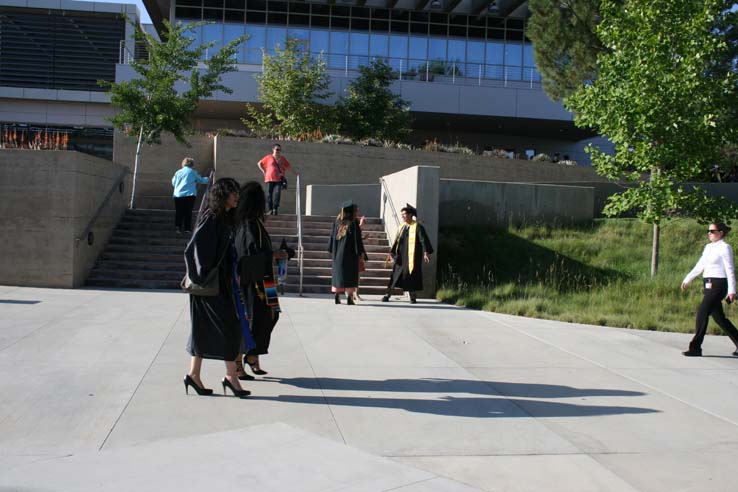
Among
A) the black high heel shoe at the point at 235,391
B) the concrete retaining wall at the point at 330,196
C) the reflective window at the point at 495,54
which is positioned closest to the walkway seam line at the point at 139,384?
the black high heel shoe at the point at 235,391

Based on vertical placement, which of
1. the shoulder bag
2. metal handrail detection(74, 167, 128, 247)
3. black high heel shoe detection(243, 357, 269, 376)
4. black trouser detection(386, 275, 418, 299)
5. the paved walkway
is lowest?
the paved walkway

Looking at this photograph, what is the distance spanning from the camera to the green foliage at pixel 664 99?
13.6 m

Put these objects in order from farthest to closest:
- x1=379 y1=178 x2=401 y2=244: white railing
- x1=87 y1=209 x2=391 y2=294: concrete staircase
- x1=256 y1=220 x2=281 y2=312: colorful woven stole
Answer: x1=379 y1=178 x2=401 y2=244: white railing → x1=87 y1=209 x2=391 y2=294: concrete staircase → x1=256 y1=220 x2=281 y2=312: colorful woven stole

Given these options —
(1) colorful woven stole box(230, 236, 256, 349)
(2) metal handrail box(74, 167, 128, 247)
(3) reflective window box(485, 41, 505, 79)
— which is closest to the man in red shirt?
(2) metal handrail box(74, 167, 128, 247)

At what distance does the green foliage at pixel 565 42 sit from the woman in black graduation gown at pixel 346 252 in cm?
1013

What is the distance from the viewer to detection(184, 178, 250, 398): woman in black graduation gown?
19.9ft

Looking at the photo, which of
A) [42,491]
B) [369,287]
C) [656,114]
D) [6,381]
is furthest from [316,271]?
[42,491]

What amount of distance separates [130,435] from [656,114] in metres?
11.9

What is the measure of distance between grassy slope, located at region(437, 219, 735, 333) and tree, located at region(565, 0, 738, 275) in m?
1.62

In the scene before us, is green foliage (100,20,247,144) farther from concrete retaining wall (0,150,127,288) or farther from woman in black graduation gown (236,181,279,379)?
woman in black graduation gown (236,181,279,379)

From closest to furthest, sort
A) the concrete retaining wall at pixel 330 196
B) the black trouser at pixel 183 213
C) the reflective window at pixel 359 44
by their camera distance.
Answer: the black trouser at pixel 183 213 → the concrete retaining wall at pixel 330 196 → the reflective window at pixel 359 44

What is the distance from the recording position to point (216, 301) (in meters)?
6.12

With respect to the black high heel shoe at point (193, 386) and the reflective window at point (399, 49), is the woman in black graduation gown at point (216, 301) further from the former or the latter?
the reflective window at point (399, 49)

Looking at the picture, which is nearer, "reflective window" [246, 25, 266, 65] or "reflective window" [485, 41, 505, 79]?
"reflective window" [246, 25, 266, 65]
